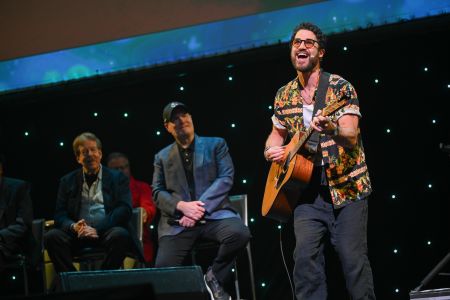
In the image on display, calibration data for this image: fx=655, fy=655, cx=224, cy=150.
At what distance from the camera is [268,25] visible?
5.48 m

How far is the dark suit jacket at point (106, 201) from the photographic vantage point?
4949 millimetres

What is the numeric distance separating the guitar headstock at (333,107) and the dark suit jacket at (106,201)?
2279 mm

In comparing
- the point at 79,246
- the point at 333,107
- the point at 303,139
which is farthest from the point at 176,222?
the point at 333,107

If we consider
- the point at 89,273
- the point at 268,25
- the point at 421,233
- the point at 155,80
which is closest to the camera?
the point at 89,273

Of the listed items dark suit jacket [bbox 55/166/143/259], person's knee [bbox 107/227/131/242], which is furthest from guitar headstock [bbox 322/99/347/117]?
dark suit jacket [bbox 55/166/143/259]

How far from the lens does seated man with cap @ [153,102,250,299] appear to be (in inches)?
174

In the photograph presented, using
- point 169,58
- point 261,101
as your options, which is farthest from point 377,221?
point 169,58

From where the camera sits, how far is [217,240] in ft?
14.7

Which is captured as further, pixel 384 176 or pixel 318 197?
pixel 384 176

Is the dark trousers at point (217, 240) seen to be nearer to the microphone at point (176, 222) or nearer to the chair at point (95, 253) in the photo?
the microphone at point (176, 222)

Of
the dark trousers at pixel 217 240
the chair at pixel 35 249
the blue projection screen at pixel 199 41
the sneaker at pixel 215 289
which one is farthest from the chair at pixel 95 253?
the blue projection screen at pixel 199 41

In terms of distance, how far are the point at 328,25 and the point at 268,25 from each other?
0.51 meters

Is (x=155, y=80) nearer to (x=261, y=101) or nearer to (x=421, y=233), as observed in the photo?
(x=261, y=101)

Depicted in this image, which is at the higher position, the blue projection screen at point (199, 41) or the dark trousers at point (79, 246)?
the blue projection screen at point (199, 41)
